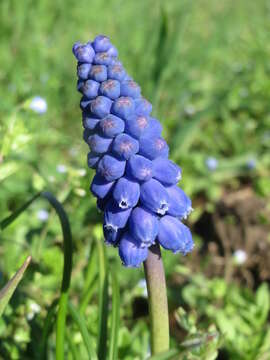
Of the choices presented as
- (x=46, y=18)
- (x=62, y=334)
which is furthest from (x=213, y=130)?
(x=62, y=334)

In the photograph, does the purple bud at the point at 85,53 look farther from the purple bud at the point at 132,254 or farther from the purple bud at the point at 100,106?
the purple bud at the point at 132,254

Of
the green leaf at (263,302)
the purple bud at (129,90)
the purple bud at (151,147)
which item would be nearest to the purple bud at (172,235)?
the purple bud at (151,147)

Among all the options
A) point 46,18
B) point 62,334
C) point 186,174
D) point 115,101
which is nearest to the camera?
point 115,101

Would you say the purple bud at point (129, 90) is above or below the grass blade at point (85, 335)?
above

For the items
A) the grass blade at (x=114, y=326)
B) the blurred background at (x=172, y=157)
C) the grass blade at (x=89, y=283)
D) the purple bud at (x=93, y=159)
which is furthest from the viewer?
the blurred background at (x=172, y=157)

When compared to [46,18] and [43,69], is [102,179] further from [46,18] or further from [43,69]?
[46,18]

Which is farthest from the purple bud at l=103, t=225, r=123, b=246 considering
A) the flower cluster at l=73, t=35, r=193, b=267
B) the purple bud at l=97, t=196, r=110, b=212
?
the purple bud at l=97, t=196, r=110, b=212

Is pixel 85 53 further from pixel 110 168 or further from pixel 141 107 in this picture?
pixel 110 168

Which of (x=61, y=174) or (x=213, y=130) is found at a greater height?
(x=213, y=130)
